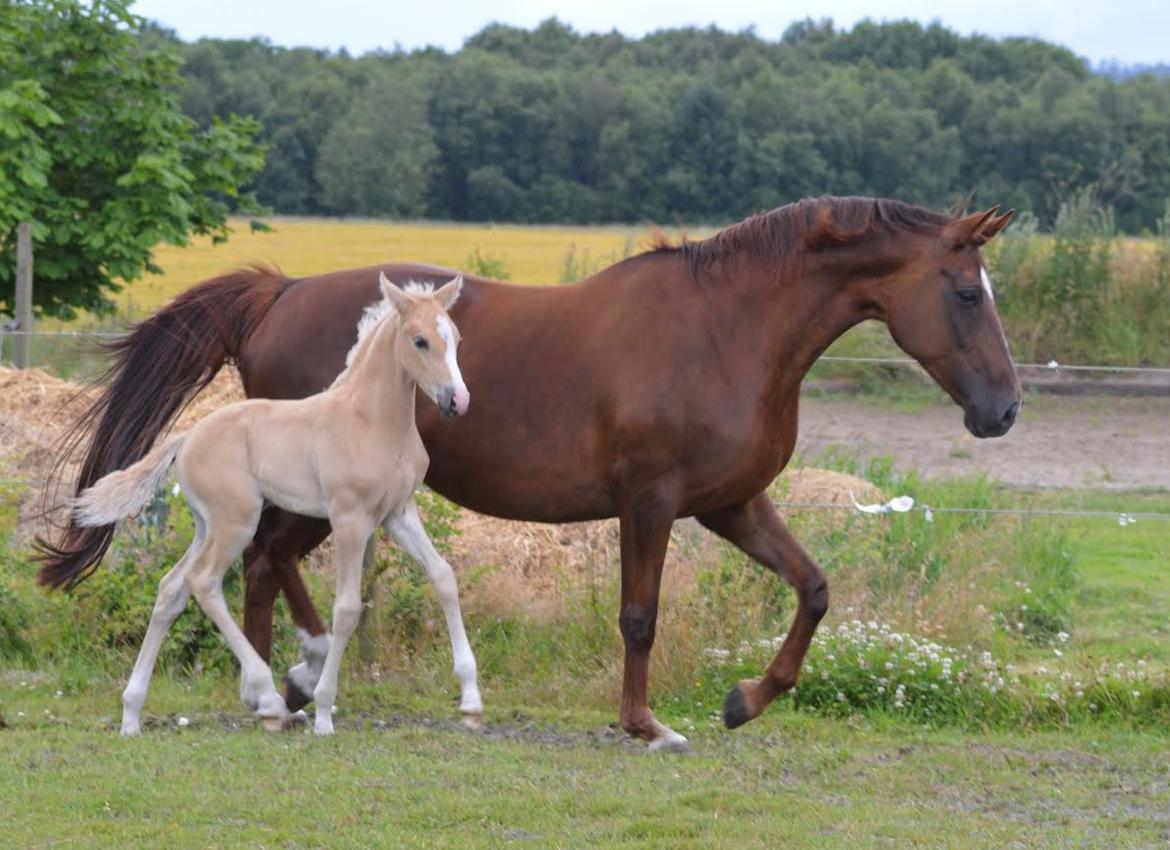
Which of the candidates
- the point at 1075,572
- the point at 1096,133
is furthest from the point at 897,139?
the point at 1075,572

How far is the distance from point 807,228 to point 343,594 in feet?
7.14

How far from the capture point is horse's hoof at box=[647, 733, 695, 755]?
19.8 feet

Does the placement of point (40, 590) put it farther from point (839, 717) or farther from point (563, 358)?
point (839, 717)

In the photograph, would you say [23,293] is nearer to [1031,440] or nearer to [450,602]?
[450,602]

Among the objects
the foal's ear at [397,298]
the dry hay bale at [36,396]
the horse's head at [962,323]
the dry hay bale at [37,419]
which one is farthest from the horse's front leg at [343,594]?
the dry hay bale at [36,396]

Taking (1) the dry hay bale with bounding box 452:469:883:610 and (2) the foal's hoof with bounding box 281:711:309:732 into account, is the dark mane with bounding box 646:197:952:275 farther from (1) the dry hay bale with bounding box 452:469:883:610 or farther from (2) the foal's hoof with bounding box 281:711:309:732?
(2) the foal's hoof with bounding box 281:711:309:732

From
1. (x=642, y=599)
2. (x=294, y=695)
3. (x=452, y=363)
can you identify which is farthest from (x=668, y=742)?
(x=452, y=363)

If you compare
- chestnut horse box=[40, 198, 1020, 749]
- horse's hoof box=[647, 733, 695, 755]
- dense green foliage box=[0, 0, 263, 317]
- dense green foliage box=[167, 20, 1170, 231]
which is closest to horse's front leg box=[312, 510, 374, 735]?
chestnut horse box=[40, 198, 1020, 749]

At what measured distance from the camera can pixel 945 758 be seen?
600cm

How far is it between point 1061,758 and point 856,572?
1906mm

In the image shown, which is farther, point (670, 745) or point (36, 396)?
point (36, 396)

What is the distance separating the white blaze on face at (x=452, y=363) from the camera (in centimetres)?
550

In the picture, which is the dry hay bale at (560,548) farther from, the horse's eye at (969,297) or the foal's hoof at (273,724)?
the horse's eye at (969,297)

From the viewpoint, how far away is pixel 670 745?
6.08 m
